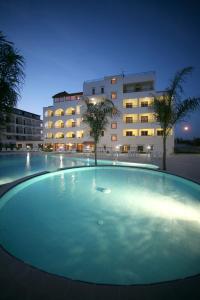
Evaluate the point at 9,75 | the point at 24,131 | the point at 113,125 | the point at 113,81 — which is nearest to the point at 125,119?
the point at 113,125

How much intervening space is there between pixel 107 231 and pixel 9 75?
7140mm

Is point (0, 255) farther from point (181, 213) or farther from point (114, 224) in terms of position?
point (181, 213)

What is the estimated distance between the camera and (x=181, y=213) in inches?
217

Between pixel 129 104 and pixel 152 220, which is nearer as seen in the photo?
pixel 152 220

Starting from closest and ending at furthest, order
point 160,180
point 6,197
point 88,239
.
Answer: point 88,239, point 6,197, point 160,180

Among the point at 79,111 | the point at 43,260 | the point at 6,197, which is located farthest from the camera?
the point at 79,111

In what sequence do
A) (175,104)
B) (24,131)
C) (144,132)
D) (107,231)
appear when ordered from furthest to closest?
(24,131) < (144,132) < (175,104) < (107,231)

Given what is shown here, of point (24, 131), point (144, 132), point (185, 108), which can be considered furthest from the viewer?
point (24, 131)

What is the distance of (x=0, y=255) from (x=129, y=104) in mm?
33588

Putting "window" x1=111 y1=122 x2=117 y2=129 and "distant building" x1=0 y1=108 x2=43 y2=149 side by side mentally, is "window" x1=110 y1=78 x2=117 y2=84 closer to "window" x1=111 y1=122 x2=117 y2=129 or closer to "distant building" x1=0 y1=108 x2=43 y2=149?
"window" x1=111 y1=122 x2=117 y2=129

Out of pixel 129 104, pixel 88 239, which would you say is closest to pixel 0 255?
pixel 88 239

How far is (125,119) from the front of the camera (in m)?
33.6

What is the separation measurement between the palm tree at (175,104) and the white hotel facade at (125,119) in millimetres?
18498

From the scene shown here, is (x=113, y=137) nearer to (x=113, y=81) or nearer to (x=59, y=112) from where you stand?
(x=113, y=81)
